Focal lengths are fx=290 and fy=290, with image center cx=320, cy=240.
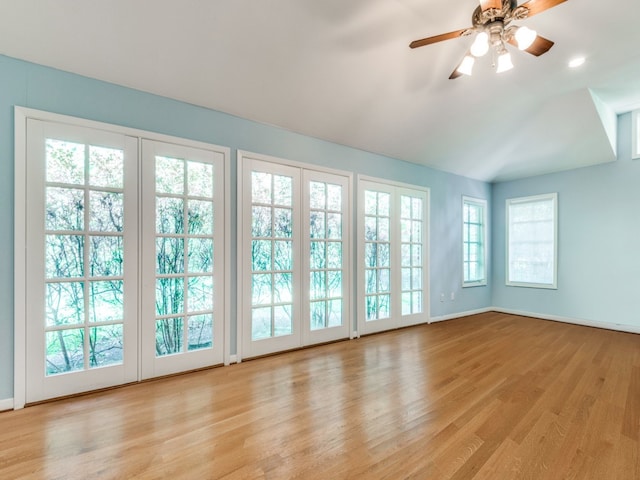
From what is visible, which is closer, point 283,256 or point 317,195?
point 283,256

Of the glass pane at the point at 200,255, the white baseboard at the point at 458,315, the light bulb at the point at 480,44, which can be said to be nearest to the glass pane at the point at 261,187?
the glass pane at the point at 200,255

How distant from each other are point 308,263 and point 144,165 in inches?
79.1

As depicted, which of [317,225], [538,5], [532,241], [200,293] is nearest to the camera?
[538,5]

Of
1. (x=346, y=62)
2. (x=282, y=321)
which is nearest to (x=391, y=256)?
(x=282, y=321)

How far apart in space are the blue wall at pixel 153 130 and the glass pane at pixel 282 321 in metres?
0.51

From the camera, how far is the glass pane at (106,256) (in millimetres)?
2475

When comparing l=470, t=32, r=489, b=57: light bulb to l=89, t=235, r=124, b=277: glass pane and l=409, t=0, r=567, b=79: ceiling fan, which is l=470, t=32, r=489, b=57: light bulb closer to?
l=409, t=0, r=567, b=79: ceiling fan

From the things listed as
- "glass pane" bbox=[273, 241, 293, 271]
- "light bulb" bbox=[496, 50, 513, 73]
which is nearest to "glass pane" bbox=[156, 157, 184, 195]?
"glass pane" bbox=[273, 241, 293, 271]

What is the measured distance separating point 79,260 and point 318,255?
238cm

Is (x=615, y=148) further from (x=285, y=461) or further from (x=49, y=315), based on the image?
(x=49, y=315)

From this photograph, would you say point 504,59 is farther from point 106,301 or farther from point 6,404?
point 6,404

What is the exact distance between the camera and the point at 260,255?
3303 millimetres

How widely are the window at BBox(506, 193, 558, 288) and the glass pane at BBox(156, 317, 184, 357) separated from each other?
19.5 ft

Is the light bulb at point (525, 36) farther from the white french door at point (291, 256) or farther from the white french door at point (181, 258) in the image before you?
the white french door at point (181, 258)
